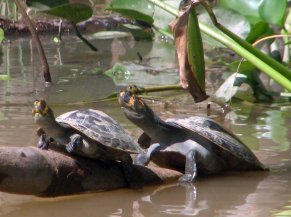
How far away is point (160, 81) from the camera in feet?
21.0

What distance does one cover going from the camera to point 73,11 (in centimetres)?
527

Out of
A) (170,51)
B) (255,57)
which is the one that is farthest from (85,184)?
(170,51)

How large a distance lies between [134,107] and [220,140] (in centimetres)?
44

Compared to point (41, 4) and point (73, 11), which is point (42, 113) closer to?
point (41, 4)

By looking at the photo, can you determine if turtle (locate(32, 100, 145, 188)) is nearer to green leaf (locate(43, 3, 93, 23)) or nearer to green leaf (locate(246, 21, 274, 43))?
green leaf (locate(246, 21, 274, 43))

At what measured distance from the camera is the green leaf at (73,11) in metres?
5.16

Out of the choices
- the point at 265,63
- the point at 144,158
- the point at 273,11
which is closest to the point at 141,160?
the point at 144,158

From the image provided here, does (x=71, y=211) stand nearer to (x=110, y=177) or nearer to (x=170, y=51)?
(x=110, y=177)

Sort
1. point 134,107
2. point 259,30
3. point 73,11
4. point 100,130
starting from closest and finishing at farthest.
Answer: point 100,130
point 134,107
point 259,30
point 73,11

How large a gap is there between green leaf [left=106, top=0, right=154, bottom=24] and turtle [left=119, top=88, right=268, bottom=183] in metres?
1.17

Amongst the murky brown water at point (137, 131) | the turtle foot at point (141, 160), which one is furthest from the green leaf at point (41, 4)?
the turtle foot at point (141, 160)

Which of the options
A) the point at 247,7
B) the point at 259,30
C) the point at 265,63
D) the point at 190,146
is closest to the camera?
the point at 265,63

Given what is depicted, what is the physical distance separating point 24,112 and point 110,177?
5.87ft

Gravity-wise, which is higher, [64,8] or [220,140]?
[64,8]
